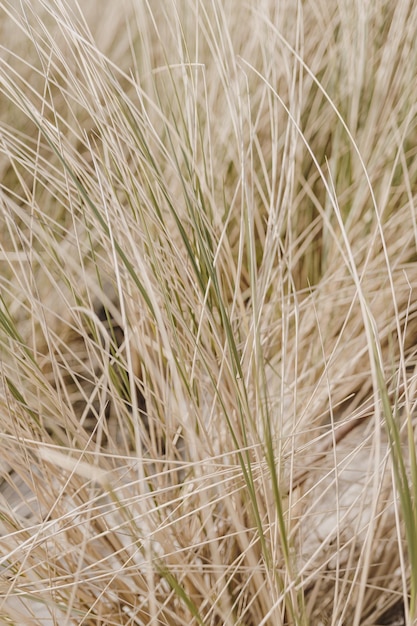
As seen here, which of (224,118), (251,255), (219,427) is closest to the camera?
(251,255)

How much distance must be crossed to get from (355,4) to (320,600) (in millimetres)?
754

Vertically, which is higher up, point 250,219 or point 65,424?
point 250,219

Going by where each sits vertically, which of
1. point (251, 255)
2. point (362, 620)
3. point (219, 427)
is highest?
point (251, 255)

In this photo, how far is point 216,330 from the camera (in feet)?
1.81

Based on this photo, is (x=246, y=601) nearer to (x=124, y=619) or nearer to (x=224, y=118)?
(x=124, y=619)

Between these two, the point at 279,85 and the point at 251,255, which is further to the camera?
the point at 279,85

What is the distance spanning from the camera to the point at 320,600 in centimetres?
61

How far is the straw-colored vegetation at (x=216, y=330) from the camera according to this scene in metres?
0.51

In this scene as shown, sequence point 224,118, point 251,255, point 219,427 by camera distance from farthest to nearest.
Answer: point 224,118 < point 219,427 < point 251,255

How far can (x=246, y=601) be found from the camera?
0.59 m

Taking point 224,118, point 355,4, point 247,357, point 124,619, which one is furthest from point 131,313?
point 355,4

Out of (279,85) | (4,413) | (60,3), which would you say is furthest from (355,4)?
(4,413)

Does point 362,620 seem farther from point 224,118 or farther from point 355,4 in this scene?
point 355,4

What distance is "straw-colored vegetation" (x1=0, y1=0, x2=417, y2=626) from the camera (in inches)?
20.0
